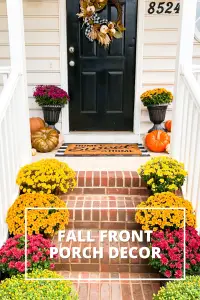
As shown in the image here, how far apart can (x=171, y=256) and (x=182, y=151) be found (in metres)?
1.06

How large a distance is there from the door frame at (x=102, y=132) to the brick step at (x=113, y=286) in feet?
6.97

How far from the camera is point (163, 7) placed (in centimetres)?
376

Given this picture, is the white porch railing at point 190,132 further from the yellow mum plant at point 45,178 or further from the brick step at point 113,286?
the yellow mum plant at point 45,178

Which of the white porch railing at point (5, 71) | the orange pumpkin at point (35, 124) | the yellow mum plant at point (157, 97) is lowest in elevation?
the orange pumpkin at point (35, 124)

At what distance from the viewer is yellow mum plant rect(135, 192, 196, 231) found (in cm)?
218

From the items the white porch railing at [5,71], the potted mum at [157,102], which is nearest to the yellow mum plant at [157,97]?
the potted mum at [157,102]

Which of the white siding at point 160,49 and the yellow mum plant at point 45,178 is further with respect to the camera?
the white siding at point 160,49

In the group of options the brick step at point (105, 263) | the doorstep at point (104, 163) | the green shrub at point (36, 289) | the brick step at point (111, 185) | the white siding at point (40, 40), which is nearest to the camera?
the green shrub at point (36, 289)

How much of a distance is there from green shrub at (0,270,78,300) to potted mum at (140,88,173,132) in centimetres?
258

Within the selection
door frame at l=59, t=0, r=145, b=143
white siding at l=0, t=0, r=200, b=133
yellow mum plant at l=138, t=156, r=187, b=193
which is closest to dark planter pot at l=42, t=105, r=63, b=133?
door frame at l=59, t=0, r=145, b=143

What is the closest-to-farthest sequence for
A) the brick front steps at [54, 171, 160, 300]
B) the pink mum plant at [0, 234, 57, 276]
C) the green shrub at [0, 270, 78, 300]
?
1. the green shrub at [0, 270, 78, 300]
2. the pink mum plant at [0, 234, 57, 276]
3. the brick front steps at [54, 171, 160, 300]

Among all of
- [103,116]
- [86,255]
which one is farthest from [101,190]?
[103,116]

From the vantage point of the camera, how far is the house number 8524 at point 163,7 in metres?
3.75

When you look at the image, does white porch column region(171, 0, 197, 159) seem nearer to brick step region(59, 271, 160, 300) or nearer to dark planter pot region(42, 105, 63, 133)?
brick step region(59, 271, 160, 300)
